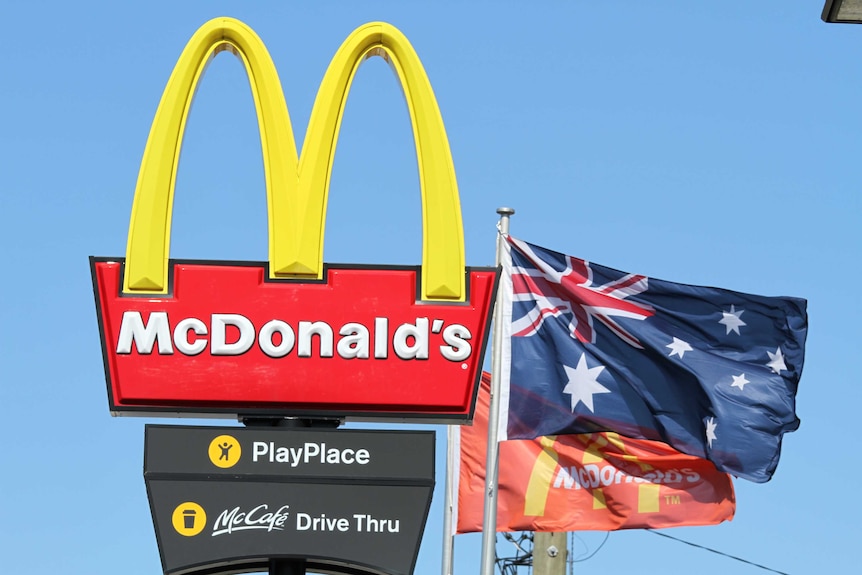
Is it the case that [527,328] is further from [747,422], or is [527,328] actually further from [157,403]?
[157,403]

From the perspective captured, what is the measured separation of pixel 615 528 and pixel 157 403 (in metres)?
6.90

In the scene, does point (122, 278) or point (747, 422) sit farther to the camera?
point (747, 422)

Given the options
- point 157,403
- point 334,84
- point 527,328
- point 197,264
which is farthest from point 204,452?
point 527,328

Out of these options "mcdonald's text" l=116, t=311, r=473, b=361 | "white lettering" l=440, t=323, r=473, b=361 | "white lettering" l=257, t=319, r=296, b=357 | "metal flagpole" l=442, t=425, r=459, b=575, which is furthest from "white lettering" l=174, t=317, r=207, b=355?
"metal flagpole" l=442, t=425, r=459, b=575

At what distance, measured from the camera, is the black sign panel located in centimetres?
1191

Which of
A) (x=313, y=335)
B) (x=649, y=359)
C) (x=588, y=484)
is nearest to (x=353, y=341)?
(x=313, y=335)

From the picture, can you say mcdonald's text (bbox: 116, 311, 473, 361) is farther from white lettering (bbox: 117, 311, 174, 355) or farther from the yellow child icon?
the yellow child icon

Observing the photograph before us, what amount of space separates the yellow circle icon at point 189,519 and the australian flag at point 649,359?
5.24 meters

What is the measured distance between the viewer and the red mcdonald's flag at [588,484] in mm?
17797

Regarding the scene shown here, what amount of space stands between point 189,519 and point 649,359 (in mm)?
6697

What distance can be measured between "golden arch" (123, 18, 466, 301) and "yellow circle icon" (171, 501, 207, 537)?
5.04ft

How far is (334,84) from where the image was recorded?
41.8 feet

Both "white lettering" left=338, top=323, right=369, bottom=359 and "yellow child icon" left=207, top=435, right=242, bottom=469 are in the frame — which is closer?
"yellow child icon" left=207, top=435, right=242, bottom=469

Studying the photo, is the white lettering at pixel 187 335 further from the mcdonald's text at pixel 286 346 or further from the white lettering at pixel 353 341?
the white lettering at pixel 353 341
